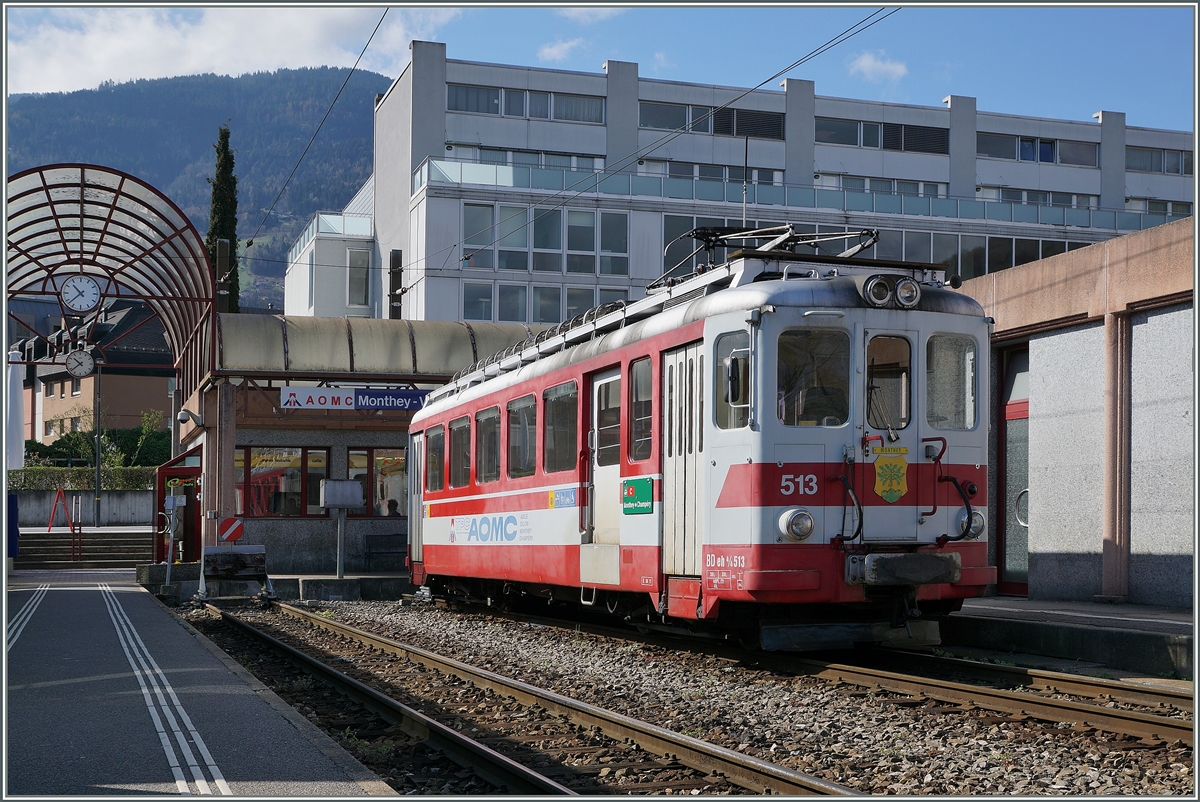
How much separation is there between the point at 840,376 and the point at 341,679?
4.93 m

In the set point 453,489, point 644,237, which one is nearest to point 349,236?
point 644,237

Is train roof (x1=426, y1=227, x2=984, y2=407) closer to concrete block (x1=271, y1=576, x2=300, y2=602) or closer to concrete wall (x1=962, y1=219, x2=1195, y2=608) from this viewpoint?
concrete wall (x1=962, y1=219, x2=1195, y2=608)

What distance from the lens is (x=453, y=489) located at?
58.2 ft

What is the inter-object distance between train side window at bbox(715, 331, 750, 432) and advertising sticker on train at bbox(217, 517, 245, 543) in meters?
15.9

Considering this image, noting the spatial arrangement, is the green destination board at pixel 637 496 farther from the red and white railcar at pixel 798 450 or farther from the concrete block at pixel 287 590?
the concrete block at pixel 287 590

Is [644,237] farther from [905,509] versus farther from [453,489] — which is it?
[905,509]

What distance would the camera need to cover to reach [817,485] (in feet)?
33.1

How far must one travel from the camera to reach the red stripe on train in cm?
995

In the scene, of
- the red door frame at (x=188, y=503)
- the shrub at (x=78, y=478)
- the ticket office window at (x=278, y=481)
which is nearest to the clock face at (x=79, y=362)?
the red door frame at (x=188, y=503)

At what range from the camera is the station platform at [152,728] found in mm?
6328

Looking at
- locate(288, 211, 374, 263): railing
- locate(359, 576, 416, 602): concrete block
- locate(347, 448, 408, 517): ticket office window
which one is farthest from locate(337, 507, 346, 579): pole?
locate(288, 211, 374, 263): railing

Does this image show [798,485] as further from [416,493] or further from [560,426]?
[416,493]

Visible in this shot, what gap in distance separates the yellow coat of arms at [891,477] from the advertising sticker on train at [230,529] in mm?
16600

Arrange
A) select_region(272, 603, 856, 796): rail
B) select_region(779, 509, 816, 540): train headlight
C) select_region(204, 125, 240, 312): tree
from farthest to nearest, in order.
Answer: select_region(204, 125, 240, 312): tree
select_region(779, 509, 816, 540): train headlight
select_region(272, 603, 856, 796): rail
